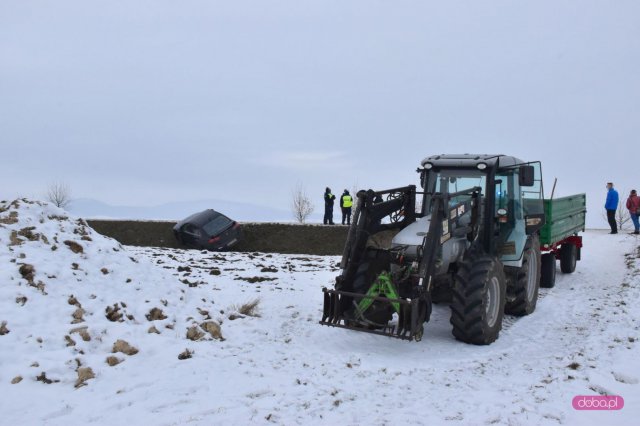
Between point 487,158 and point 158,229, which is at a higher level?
point 487,158

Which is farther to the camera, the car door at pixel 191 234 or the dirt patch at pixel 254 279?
the car door at pixel 191 234

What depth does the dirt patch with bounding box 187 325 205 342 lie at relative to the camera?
730 cm

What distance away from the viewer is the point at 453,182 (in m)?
8.99

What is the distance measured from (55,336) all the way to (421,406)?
4.23 m

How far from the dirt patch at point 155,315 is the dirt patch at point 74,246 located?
1644 millimetres

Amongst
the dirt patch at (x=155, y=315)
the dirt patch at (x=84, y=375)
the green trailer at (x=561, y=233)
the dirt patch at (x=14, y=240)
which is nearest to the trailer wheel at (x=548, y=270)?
the green trailer at (x=561, y=233)

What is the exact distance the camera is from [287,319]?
8695 millimetres

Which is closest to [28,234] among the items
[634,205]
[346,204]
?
[346,204]

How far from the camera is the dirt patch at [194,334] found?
24.0ft

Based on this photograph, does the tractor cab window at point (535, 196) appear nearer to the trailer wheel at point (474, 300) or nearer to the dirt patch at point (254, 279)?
the trailer wheel at point (474, 300)

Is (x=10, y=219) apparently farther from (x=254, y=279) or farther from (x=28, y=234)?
(x=254, y=279)

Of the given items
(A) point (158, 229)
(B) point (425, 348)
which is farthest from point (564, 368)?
(A) point (158, 229)

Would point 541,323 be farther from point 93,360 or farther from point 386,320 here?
point 93,360

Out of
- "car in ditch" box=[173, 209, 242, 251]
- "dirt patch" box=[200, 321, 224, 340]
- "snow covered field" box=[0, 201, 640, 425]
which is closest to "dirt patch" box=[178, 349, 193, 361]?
"snow covered field" box=[0, 201, 640, 425]
